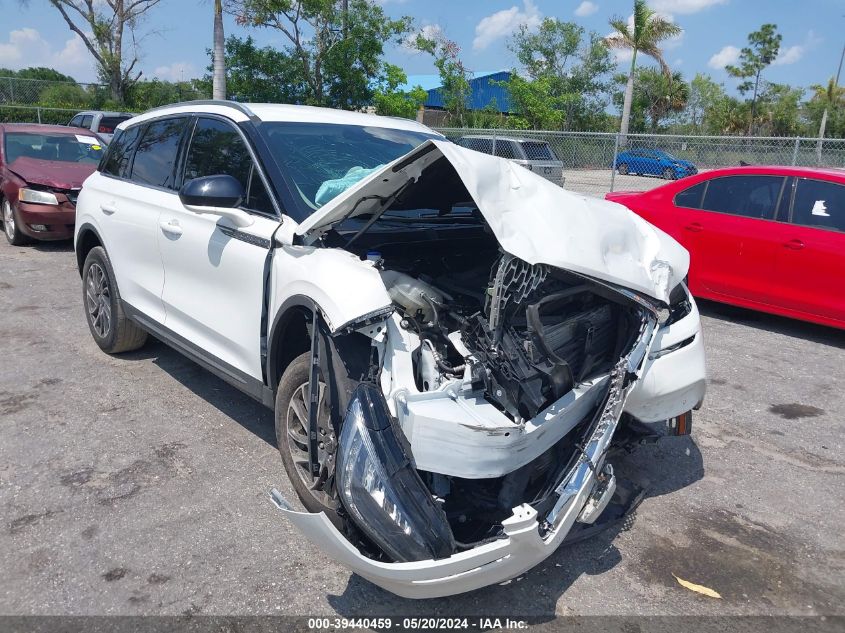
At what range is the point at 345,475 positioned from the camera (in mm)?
2598

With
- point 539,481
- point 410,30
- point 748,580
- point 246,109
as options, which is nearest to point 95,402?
point 246,109

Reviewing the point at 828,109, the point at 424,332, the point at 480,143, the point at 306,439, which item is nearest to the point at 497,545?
the point at 424,332

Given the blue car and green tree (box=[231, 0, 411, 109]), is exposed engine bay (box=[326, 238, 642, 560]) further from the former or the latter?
green tree (box=[231, 0, 411, 109])

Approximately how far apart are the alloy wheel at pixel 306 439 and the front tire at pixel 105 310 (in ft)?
8.25

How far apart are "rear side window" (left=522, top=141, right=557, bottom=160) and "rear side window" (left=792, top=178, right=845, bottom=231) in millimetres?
9885

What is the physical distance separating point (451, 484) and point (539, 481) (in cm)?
40

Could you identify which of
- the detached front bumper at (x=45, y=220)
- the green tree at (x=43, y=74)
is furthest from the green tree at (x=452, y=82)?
the green tree at (x=43, y=74)

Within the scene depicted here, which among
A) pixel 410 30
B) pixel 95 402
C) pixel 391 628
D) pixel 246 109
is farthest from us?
pixel 410 30

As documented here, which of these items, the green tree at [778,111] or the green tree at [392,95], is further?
the green tree at [778,111]

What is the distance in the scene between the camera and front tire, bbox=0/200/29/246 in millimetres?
10062

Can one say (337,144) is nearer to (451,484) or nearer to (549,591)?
(451,484)

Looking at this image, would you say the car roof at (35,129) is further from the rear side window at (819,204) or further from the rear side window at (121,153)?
the rear side window at (819,204)

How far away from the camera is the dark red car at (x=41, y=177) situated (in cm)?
970

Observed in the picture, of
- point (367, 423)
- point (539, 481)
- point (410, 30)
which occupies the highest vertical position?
point (410, 30)
